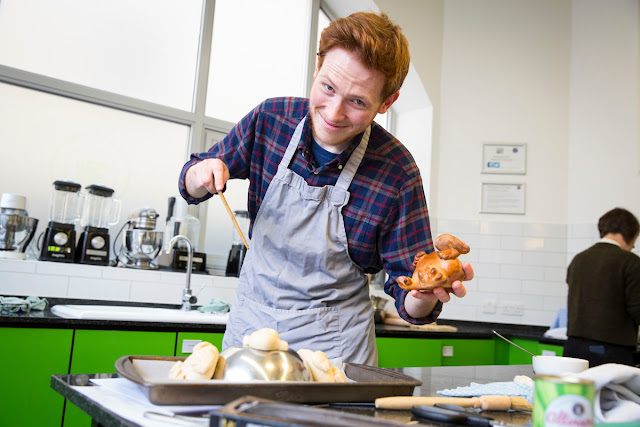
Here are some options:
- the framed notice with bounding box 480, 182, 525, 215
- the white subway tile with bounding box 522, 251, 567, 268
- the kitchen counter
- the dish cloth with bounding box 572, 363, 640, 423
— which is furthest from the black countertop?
the dish cloth with bounding box 572, 363, 640, 423

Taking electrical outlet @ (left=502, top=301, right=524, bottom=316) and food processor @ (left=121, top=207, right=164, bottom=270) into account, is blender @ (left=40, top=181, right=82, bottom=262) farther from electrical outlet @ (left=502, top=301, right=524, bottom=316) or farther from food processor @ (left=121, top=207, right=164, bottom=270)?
electrical outlet @ (left=502, top=301, right=524, bottom=316)

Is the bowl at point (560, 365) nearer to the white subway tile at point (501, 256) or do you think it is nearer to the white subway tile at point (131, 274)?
the white subway tile at point (131, 274)

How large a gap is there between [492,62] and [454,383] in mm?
3847

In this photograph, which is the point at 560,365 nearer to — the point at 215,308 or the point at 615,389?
the point at 615,389

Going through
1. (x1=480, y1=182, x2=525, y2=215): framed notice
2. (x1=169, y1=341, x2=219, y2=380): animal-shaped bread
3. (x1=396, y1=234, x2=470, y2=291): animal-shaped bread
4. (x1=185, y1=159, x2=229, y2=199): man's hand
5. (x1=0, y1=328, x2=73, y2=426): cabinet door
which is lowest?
(x1=0, y1=328, x2=73, y2=426): cabinet door

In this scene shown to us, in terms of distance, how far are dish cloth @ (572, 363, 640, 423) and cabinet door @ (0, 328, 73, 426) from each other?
185 cm

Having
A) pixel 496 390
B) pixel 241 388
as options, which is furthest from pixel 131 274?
pixel 241 388

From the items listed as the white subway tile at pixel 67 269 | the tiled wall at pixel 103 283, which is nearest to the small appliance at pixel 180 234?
the tiled wall at pixel 103 283

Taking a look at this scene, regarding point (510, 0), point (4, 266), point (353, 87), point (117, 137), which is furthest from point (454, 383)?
point (510, 0)

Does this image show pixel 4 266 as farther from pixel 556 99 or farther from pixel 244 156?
pixel 556 99

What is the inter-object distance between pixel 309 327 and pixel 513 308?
340 centimetres

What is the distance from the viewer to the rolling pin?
34.9 inches

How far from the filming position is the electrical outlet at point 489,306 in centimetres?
443

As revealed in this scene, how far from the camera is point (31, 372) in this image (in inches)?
83.1
